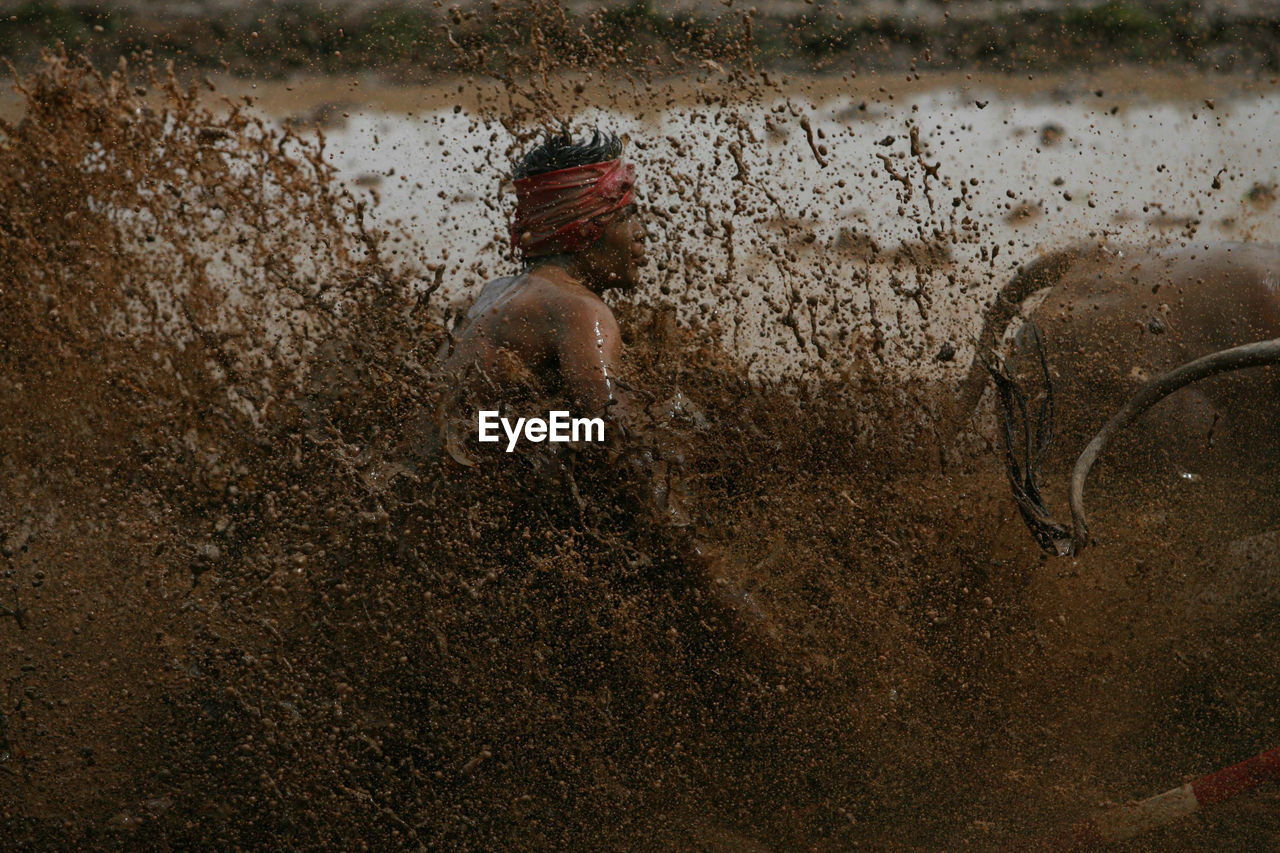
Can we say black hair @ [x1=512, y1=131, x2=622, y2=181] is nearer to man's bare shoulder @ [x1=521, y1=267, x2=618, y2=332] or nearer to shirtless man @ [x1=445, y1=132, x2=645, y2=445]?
shirtless man @ [x1=445, y1=132, x2=645, y2=445]

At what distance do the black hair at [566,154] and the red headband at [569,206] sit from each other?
0.05 ft

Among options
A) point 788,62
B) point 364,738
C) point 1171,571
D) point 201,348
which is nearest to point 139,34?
point 788,62

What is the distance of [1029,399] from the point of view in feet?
11.1

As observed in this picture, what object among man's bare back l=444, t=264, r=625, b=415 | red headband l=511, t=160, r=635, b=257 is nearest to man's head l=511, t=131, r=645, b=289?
red headband l=511, t=160, r=635, b=257

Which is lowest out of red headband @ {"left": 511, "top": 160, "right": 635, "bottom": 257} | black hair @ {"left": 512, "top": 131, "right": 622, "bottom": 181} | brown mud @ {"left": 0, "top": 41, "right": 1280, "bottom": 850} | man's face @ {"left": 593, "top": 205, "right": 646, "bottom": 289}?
brown mud @ {"left": 0, "top": 41, "right": 1280, "bottom": 850}

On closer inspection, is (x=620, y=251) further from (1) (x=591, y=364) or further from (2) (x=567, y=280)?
(1) (x=591, y=364)

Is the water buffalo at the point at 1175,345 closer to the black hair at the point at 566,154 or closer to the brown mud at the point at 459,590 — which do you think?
the brown mud at the point at 459,590

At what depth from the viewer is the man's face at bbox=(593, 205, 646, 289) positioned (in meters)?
2.80

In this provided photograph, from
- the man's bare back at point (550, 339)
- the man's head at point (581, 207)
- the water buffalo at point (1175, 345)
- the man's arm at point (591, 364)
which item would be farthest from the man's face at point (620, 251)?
the water buffalo at point (1175, 345)

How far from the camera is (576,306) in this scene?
2594 mm

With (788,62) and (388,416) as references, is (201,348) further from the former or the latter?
(788,62)

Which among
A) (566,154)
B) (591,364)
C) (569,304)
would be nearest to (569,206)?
(566,154)

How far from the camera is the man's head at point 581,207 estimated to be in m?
2.78

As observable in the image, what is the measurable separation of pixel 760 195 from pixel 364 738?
1.97m
